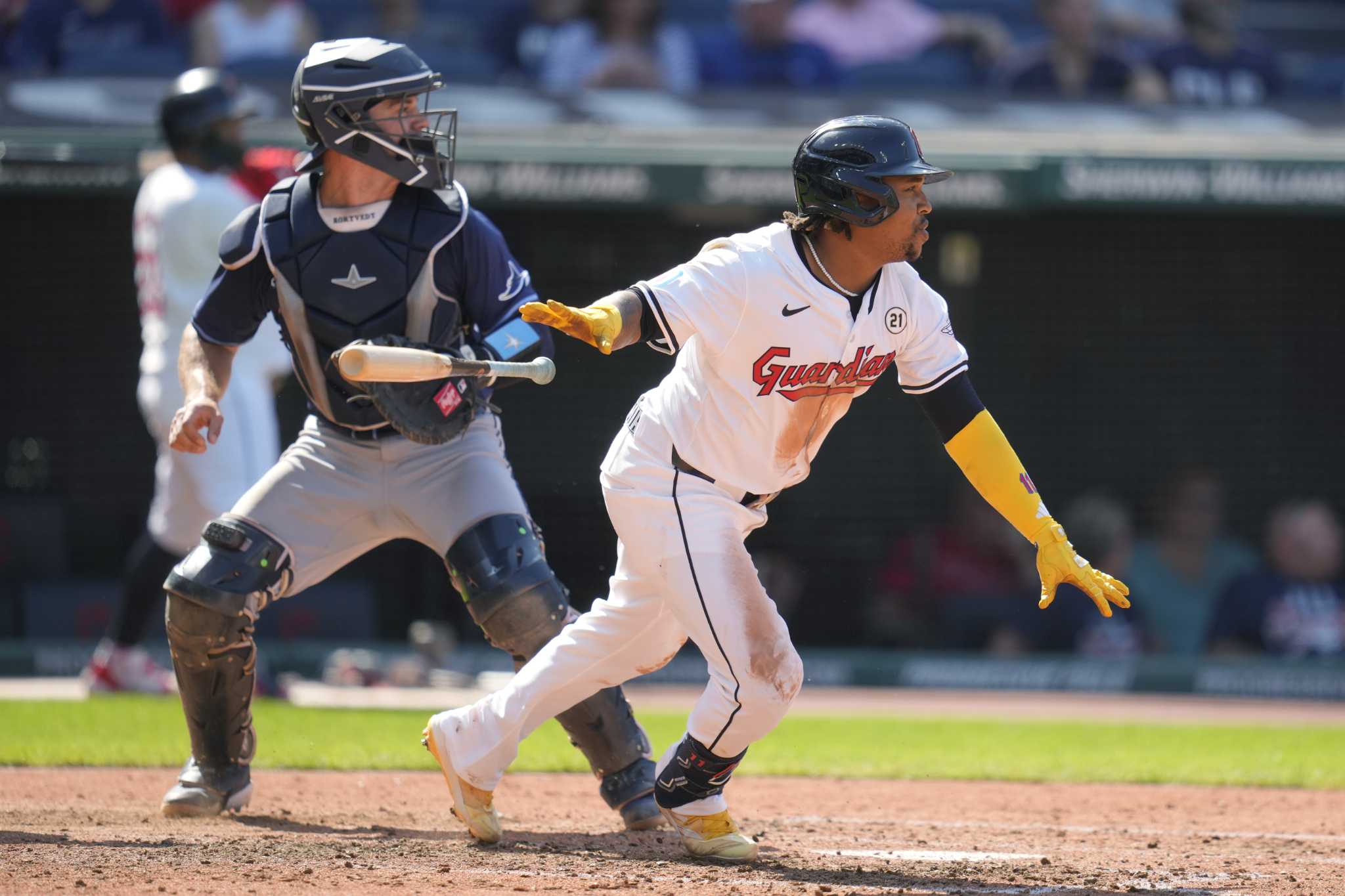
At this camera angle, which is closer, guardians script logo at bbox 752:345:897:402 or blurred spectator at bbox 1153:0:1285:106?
guardians script logo at bbox 752:345:897:402

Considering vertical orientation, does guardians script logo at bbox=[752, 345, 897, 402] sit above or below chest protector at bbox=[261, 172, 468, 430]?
below

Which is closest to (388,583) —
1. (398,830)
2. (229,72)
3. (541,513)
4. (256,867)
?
(541,513)

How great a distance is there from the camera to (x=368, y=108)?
396 centimetres

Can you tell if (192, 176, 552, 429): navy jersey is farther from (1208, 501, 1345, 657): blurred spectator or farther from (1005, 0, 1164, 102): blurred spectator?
(1005, 0, 1164, 102): blurred spectator

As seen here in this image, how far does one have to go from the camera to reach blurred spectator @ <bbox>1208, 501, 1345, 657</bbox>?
8180 millimetres

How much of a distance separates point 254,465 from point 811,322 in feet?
10.1

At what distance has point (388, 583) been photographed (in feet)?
28.8

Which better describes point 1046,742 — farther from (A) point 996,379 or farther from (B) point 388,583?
(B) point 388,583

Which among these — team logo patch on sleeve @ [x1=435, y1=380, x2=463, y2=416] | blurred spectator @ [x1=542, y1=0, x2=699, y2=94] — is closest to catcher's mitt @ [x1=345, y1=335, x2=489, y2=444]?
team logo patch on sleeve @ [x1=435, y1=380, x2=463, y2=416]

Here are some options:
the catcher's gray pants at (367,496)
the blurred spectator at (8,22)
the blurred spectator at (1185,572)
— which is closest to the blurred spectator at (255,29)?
the blurred spectator at (8,22)

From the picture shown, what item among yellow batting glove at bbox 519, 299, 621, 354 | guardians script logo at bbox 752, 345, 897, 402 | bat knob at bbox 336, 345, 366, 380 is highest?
yellow batting glove at bbox 519, 299, 621, 354

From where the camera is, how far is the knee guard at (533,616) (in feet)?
12.8

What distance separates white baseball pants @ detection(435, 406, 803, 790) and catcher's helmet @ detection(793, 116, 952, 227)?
0.59 metres

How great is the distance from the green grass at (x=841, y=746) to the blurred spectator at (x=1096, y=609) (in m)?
1.30
